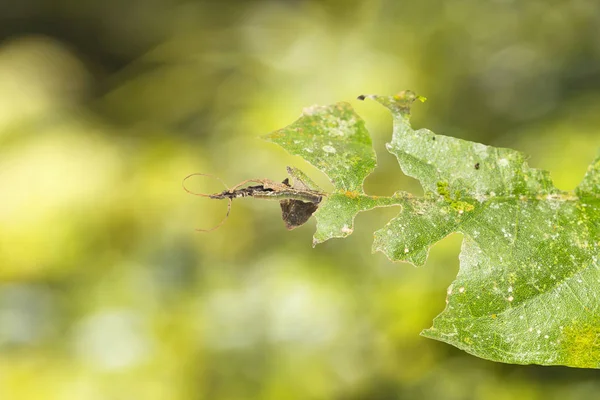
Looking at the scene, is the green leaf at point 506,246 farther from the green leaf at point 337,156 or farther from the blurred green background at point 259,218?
the blurred green background at point 259,218

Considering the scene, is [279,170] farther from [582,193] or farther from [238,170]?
[582,193]

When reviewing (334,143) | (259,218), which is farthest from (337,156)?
(259,218)

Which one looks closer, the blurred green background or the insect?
the insect

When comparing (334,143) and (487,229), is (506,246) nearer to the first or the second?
(487,229)

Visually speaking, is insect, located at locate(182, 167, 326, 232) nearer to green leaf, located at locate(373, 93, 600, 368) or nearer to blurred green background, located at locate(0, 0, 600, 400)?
green leaf, located at locate(373, 93, 600, 368)

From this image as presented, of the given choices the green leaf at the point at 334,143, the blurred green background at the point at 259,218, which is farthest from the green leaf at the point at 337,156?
the blurred green background at the point at 259,218

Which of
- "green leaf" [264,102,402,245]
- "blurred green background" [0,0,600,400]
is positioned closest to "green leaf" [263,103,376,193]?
"green leaf" [264,102,402,245]

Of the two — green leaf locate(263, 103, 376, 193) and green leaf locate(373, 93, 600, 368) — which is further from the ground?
green leaf locate(263, 103, 376, 193)

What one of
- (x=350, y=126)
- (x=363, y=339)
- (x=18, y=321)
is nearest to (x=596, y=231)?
(x=350, y=126)
